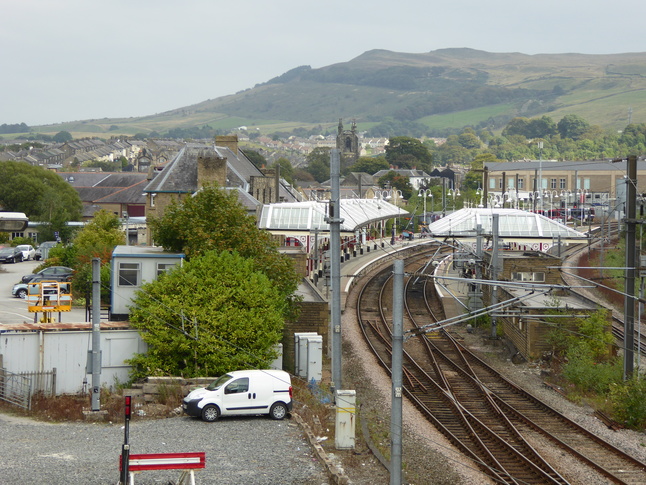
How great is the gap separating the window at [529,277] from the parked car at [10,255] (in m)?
38.1

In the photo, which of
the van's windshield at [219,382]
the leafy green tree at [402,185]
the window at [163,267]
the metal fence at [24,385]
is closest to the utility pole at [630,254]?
the van's windshield at [219,382]

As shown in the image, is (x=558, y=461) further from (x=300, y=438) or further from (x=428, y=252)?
(x=428, y=252)

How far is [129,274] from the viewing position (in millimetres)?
29859

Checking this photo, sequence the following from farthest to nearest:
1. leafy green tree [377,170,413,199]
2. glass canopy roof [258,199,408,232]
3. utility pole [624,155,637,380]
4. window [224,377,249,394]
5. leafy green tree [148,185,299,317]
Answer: leafy green tree [377,170,413,199], glass canopy roof [258,199,408,232], leafy green tree [148,185,299,317], utility pole [624,155,637,380], window [224,377,249,394]

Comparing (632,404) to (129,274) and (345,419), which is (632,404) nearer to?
(345,419)

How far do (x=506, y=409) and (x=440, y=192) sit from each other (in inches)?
4174

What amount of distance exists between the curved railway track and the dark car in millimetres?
17774

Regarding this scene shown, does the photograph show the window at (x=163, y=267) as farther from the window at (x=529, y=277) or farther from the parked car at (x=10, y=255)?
the parked car at (x=10, y=255)

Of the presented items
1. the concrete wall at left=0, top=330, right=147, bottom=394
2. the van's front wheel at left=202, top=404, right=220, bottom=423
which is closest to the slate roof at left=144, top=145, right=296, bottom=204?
the concrete wall at left=0, top=330, right=147, bottom=394

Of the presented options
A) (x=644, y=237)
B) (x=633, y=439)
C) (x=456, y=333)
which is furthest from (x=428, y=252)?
(x=633, y=439)

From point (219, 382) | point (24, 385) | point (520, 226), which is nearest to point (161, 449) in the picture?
point (219, 382)

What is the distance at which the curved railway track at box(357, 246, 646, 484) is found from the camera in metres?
20.7

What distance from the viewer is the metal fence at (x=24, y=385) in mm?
25000

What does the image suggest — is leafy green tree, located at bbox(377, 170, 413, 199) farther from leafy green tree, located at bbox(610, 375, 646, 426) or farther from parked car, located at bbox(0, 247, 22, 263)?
leafy green tree, located at bbox(610, 375, 646, 426)
